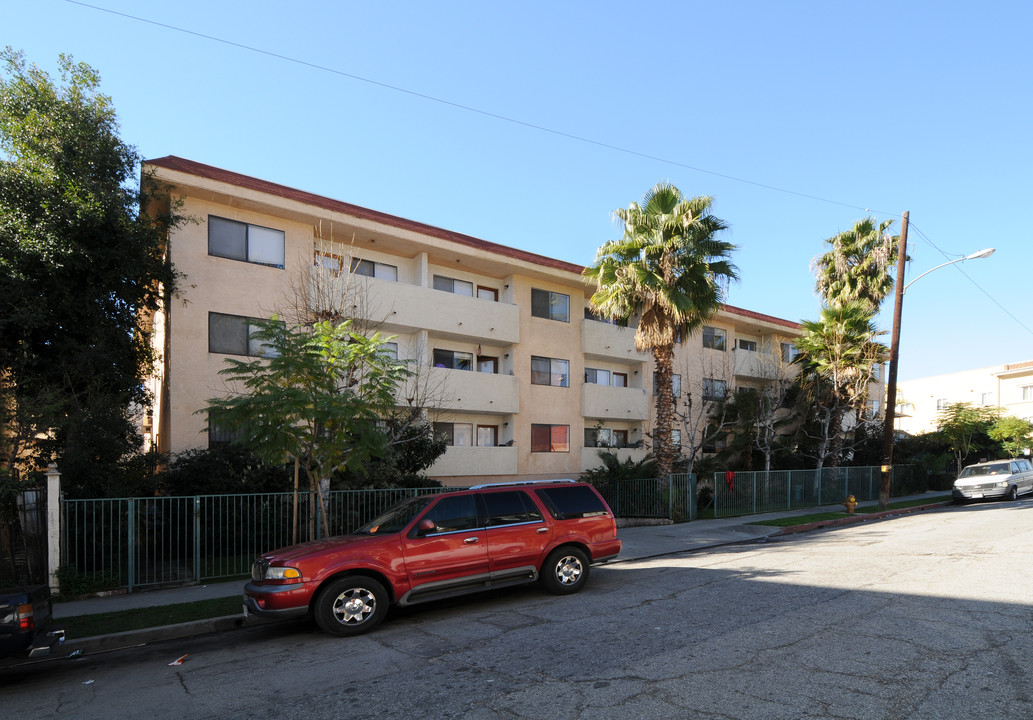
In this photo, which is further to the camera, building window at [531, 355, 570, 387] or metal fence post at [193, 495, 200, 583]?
building window at [531, 355, 570, 387]

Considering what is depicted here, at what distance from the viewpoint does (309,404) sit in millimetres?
10000

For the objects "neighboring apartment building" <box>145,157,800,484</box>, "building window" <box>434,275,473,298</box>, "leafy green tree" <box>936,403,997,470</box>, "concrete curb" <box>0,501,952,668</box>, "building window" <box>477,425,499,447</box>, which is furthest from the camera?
"leafy green tree" <box>936,403,997,470</box>

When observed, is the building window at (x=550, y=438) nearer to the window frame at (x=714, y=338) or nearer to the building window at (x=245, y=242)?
the window frame at (x=714, y=338)

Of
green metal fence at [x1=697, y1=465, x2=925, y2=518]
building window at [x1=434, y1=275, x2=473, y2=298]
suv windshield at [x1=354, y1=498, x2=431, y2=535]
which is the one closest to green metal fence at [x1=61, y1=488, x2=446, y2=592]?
suv windshield at [x1=354, y1=498, x2=431, y2=535]

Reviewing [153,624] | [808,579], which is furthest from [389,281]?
[808,579]

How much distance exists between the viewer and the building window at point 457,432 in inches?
838

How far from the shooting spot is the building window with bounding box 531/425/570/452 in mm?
23156

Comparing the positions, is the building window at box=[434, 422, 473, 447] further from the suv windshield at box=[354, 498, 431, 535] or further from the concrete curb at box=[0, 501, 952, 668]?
the concrete curb at box=[0, 501, 952, 668]

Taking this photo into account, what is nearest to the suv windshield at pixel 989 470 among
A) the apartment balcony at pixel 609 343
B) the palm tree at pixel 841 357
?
the palm tree at pixel 841 357

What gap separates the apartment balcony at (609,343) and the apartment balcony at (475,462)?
5544 millimetres

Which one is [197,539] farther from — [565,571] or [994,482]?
[994,482]

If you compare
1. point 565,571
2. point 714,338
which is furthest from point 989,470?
point 565,571

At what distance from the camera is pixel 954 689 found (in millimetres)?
4785

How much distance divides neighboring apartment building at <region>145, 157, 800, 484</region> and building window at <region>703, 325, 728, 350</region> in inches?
5.9
